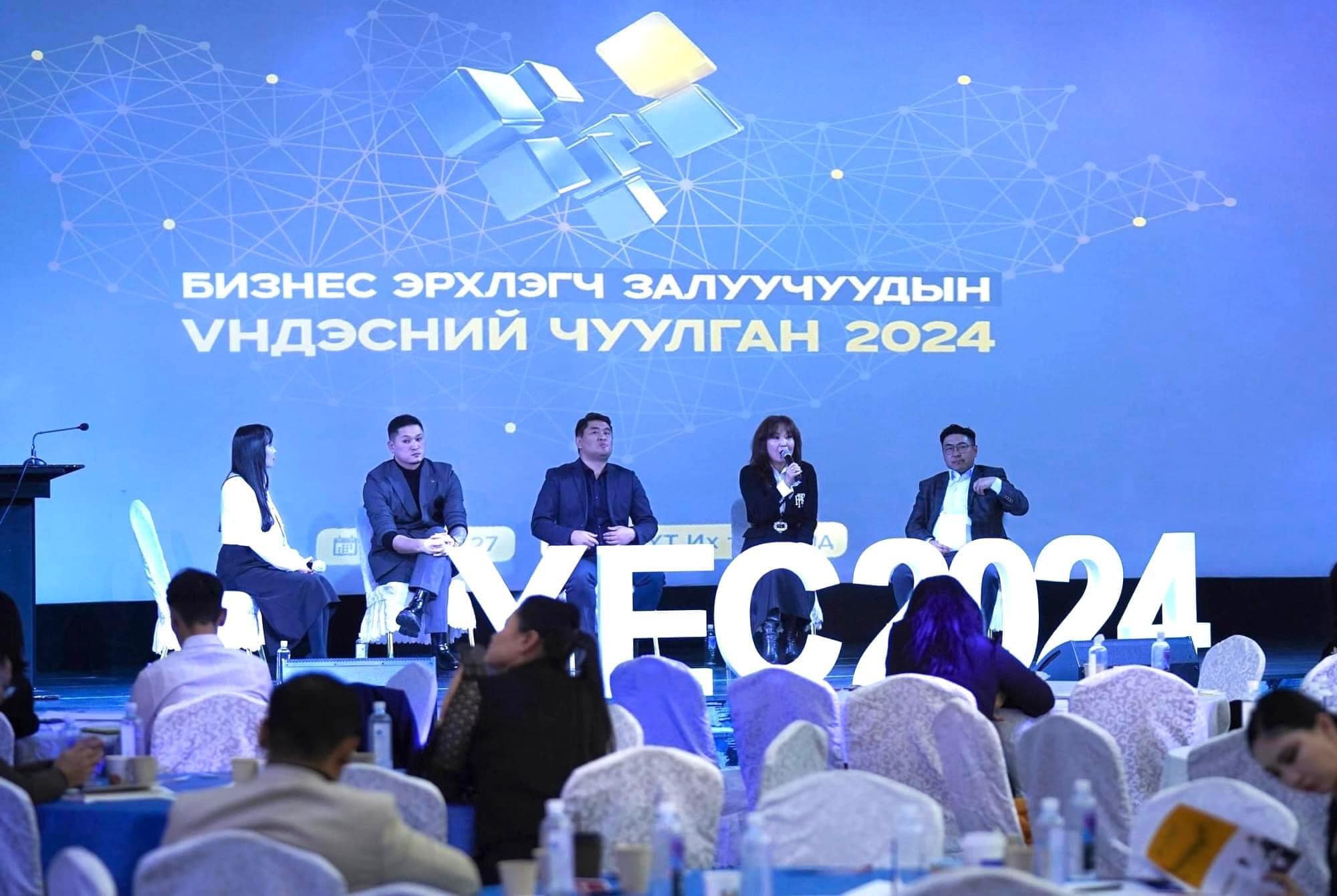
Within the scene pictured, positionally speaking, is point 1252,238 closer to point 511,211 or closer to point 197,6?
point 511,211

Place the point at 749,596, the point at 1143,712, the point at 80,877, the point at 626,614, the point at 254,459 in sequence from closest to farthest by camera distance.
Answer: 1. the point at 80,877
2. the point at 1143,712
3. the point at 749,596
4. the point at 626,614
5. the point at 254,459

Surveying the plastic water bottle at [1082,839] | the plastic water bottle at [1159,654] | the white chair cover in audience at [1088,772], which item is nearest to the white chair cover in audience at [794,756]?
the white chair cover in audience at [1088,772]

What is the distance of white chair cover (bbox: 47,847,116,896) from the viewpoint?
241cm

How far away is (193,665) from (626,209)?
5599mm

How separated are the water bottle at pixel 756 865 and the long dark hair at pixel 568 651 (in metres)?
1.04

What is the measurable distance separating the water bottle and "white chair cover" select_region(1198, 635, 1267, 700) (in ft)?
12.7

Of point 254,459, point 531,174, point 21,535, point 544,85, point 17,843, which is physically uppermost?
point 544,85

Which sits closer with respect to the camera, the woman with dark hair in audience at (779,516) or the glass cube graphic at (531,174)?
the woman with dark hair in audience at (779,516)

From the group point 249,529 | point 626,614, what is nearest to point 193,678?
point 626,614

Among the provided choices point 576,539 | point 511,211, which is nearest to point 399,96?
point 511,211

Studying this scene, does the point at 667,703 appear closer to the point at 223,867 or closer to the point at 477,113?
the point at 223,867

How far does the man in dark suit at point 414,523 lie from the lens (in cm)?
863

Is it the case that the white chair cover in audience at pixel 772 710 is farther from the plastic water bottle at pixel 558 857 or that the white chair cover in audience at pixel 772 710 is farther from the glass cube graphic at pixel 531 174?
the glass cube graphic at pixel 531 174

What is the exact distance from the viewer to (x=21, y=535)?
805 centimetres
